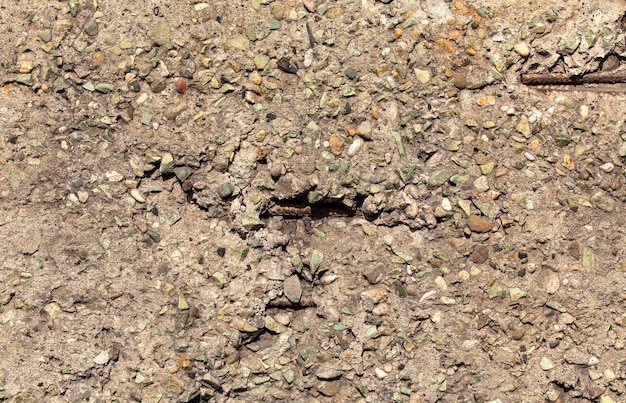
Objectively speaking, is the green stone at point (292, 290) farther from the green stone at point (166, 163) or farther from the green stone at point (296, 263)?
the green stone at point (166, 163)

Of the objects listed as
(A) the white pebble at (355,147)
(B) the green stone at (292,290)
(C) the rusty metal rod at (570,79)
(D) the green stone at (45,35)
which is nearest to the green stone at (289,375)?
(B) the green stone at (292,290)

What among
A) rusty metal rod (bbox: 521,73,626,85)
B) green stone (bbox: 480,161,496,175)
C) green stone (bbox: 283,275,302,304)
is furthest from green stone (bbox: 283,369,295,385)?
rusty metal rod (bbox: 521,73,626,85)

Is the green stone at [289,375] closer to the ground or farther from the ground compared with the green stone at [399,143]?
closer to the ground

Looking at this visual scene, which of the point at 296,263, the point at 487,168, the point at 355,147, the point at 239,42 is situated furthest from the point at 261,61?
the point at 487,168

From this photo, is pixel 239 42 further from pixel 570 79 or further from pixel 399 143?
Result: pixel 570 79

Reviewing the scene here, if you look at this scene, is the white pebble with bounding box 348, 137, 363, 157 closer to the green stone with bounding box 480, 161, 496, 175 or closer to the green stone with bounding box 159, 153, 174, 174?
the green stone with bounding box 480, 161, 496, 175

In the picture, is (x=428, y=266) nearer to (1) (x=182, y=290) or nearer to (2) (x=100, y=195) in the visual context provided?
(1) (x=182, y=290)

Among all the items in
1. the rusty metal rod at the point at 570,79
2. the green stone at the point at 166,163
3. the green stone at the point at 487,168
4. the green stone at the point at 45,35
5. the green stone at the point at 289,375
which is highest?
the green stone at the point at 45,35
